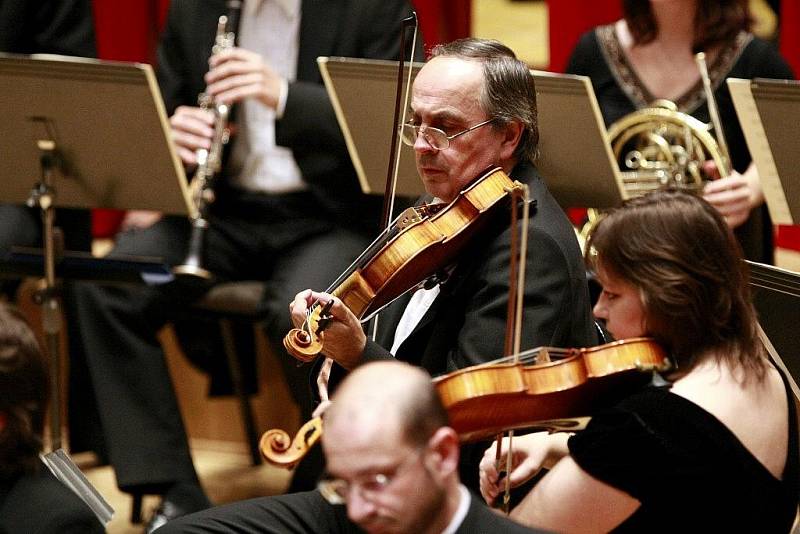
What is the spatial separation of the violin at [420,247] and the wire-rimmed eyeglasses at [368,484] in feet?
1.97

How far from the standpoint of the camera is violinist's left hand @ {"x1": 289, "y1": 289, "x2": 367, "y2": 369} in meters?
1.83

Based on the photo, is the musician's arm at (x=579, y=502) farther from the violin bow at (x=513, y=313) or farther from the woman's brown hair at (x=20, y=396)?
the woman's brown hair at (x=20, y=396)

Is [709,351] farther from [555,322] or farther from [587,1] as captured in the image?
[587,1]

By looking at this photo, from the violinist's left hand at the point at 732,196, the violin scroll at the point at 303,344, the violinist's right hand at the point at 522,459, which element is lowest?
the violinist's right hand at the point at 522,459

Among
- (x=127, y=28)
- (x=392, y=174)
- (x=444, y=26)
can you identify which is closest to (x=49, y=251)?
(x=392, y=174)

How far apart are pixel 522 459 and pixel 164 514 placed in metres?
1.40

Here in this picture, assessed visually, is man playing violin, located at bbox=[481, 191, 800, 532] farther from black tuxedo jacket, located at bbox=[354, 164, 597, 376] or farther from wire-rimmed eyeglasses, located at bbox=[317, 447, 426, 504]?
wire-rimmed eyeglasses, located at bbox=[317, 447, 426, 504]

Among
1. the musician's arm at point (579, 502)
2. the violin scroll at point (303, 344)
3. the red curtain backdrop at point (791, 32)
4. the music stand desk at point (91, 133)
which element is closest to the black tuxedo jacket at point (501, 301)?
the violin scroll at point (303, 344)

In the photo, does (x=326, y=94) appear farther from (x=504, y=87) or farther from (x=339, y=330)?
(x=339, y=330)

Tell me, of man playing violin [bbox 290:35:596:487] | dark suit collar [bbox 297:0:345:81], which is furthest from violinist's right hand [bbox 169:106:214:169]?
man playing violin [bbox 290:35:596:487]

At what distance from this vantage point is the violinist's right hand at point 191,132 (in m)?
3.18

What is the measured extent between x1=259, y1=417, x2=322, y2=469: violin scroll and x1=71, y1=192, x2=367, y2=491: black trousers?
134cm

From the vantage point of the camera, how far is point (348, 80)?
2766mm

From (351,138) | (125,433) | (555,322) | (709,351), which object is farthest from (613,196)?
(125,433)
